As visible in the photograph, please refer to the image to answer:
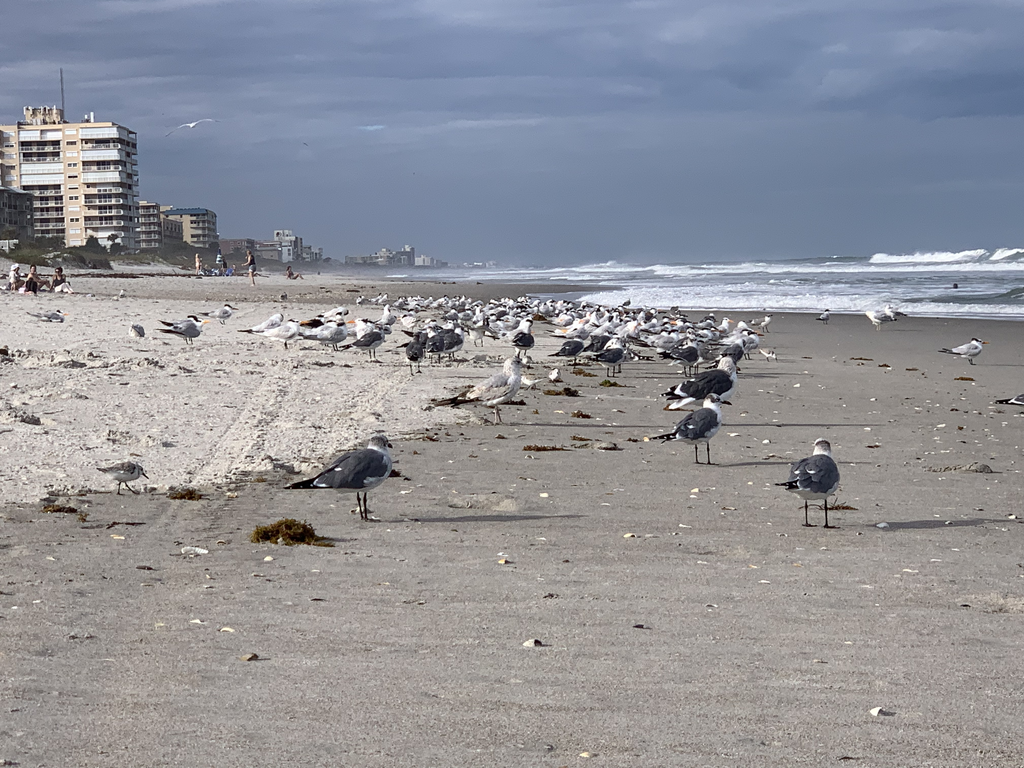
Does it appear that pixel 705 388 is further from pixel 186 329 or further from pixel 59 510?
pixel 186 329

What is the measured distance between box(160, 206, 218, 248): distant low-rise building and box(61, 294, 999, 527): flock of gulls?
5266 inches

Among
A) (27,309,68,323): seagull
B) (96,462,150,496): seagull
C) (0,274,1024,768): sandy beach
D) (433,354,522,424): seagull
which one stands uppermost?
(27,309,68,323): seagull

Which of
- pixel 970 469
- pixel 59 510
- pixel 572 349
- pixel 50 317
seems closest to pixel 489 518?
pixel 59 510

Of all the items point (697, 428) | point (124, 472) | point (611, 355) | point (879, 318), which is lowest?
point (124, 472)

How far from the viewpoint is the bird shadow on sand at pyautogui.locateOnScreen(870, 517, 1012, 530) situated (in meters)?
7.16

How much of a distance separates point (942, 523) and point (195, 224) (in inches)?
6423

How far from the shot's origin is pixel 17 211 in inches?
4151

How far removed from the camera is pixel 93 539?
6.50 meters

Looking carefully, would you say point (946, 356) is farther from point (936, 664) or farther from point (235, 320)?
Answer: point (936, 664)

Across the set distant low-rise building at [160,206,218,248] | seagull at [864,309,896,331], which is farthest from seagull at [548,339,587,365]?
distant low-rise building at [160,206,218,248]

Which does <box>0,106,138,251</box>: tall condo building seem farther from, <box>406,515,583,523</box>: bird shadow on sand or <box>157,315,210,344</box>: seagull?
<box>406,515,583,523</box>: bird shadow on sand

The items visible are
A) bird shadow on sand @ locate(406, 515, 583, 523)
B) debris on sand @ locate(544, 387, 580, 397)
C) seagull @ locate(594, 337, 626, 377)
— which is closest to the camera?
bird shadow on sand @ locate(406, 515, 583, 523)

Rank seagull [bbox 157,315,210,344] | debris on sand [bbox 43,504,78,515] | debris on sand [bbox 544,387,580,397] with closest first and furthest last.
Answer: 1. debris on sand [bbox 43,504,78,515]
2. debris on sand [bbox 544,387,580,397]
3. seagull [bbox 157,315,210,344]

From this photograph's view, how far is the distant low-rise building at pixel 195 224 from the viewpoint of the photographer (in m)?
160
